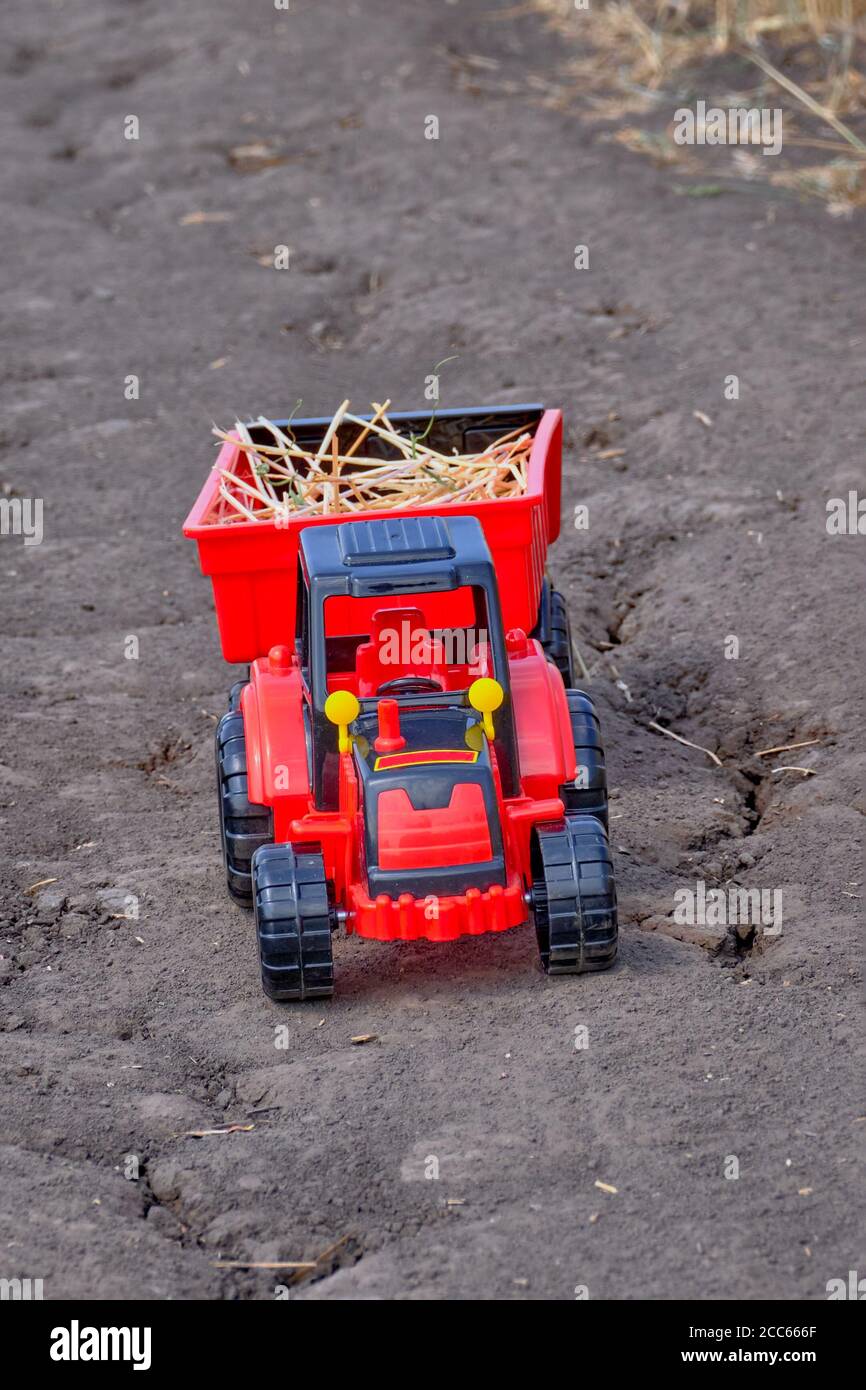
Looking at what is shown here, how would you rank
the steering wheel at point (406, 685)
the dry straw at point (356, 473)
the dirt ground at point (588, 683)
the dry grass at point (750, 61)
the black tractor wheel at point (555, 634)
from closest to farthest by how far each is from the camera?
the dirt ground at point (588, 683) → the steering wheel at point (406, 685) → the dry straw at point (356, 473) → the black tractor wheel at point (555, 634) → the dry grass at point (750, 61)

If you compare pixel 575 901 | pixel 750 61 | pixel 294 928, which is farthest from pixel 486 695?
pixel 750 61

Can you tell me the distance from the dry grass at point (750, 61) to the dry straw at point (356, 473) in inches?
238

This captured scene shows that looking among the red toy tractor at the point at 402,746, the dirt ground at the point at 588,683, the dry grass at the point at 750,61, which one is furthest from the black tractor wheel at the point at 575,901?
the dry grass at the point at 750,61

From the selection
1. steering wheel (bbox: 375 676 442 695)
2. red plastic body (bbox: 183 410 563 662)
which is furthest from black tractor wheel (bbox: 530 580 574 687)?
steering wheel (bbox: 375 676 442 695)

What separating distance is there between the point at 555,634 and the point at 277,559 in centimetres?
141

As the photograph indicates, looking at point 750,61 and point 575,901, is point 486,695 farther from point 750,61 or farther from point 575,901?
point 750,61

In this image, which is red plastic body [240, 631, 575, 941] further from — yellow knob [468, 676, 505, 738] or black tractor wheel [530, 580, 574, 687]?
black tractor wheel [530, 580, 574, 687]

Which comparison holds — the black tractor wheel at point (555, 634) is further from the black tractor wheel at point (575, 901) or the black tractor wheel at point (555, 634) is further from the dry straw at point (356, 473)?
the black tractor wheel at point (575, 901)

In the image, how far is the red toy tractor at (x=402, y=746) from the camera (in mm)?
4766

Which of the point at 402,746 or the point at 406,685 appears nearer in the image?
the point at 402,746

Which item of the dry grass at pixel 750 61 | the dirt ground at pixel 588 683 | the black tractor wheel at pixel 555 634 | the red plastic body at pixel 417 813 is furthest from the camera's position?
the dry grass at pixel 750 61

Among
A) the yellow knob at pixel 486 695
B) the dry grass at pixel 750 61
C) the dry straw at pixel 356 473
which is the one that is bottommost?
the yellow knob at pixel 486 695

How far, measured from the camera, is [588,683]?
269 inches

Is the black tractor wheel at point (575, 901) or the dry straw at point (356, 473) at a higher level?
the dry straw at point (356, 473)
